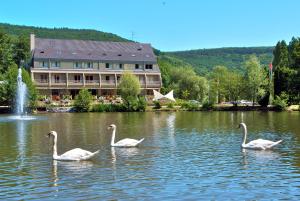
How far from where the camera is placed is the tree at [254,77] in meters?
88.4

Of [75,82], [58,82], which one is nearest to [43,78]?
[58,82]

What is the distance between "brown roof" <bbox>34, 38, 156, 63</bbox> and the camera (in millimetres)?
101062

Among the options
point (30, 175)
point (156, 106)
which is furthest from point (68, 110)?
point (30, 175)

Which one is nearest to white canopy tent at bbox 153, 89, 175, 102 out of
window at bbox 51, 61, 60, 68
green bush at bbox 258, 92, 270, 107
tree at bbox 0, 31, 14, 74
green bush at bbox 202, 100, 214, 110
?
green bush at bbox 202, 100, 214, 110

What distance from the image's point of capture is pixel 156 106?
285 feet

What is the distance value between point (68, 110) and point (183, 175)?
6562cm

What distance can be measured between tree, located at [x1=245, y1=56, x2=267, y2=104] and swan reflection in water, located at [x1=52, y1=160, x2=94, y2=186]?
71038mm

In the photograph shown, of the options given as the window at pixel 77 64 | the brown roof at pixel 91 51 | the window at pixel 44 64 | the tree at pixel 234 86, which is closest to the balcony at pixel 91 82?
the window at pixel 77 64

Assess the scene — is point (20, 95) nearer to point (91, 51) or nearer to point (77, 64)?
point (77, 64)

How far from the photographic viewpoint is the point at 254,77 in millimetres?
88375

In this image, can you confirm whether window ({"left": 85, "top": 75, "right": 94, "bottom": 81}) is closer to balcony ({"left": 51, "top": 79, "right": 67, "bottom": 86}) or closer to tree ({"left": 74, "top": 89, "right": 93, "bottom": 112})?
balcony ({"left": 51, "top": 79, "right": 67, "bottom": 86})

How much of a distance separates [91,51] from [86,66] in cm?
452

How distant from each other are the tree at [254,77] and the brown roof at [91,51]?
90.1ft

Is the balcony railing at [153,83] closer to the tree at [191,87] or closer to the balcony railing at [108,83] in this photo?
the tree at [191,87]
